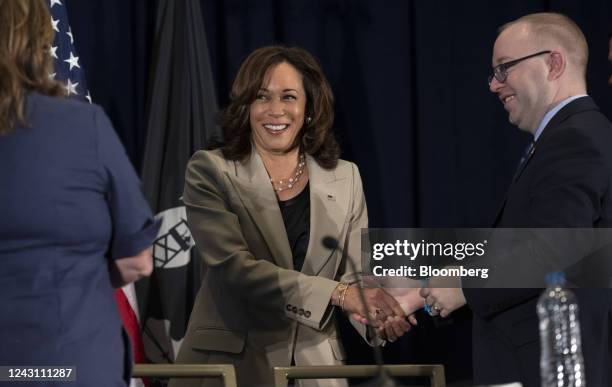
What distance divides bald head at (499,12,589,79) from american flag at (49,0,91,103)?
1.73 metres

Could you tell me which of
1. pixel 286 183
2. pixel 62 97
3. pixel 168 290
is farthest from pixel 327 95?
pixel 62 97

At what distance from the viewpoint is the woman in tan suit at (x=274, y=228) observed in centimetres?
329

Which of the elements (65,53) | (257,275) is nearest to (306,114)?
(257,275)

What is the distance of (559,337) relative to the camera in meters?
2.34

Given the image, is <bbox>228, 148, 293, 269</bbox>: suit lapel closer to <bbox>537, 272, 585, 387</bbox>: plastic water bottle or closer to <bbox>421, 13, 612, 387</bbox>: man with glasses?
<bbox>421, 13, 612, 387</bbox>: man with glasses

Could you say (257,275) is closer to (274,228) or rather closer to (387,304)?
(274,228)

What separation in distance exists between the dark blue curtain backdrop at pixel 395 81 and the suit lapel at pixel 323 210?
0.69 metres

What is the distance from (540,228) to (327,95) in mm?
1230

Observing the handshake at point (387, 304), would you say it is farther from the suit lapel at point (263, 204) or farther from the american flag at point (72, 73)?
the american flag at point (72, 73)

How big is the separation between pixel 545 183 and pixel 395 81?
1.69 m

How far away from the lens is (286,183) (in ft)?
11.6

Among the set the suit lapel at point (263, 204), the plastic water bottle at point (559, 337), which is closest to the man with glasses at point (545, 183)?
the plastic water bottle at point (559, 337)

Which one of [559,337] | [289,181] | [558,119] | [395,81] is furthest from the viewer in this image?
[395,81]

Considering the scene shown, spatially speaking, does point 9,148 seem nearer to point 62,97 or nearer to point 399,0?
point 62,97
